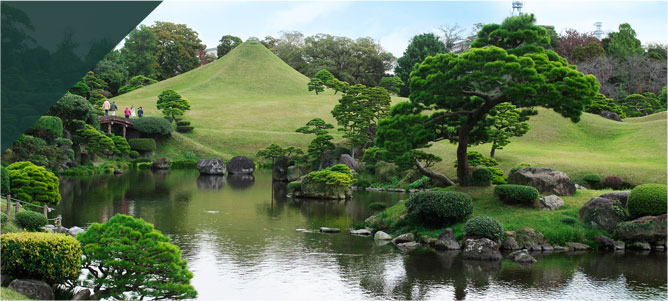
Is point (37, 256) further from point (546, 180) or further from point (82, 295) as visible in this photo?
point (546, 180)

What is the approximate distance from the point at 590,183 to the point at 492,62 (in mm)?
15628

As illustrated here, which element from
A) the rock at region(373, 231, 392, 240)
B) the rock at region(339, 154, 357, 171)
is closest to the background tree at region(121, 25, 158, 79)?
the rock at region(339, 154, 357, 171)

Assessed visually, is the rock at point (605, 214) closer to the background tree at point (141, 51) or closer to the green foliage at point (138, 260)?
the green foliage at point (138, 260)

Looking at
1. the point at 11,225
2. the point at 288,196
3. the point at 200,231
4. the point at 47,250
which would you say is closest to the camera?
the point at 47,250

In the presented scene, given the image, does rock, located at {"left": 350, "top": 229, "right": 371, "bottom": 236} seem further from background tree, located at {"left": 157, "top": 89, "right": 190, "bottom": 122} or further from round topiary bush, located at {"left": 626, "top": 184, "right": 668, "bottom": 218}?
background tree, located at {"left": 157, "top": 89, "right": 190, "bottom": 122}

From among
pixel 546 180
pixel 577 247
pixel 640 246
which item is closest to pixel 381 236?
pixel 577 247

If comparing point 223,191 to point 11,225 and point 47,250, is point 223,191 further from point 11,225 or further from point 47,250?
point 47,250

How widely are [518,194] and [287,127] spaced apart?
45.9 meters

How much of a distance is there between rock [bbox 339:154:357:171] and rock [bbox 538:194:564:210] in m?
20.1

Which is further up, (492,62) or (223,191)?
(492,62)

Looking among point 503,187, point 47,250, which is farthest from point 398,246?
point 47,250

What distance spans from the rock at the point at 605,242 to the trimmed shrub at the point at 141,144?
38624 mm

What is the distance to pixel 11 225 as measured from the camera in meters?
16.0

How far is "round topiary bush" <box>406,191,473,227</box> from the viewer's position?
59.3 feet
